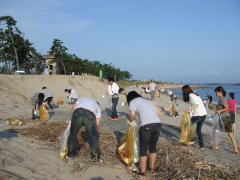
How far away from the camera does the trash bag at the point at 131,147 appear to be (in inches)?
172

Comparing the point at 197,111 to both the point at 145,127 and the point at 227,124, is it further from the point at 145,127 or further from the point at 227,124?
the point at 145,127

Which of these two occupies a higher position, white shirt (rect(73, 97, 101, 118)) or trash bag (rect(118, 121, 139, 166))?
white shirt (rect(73, 97, 101, 118))

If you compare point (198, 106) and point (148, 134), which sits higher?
point (198, 106)

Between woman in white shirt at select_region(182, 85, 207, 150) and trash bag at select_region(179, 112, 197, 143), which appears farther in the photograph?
trash bag at select_region(179, 112, 197, 143)

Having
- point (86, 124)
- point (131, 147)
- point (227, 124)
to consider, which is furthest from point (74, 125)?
point (227, 124)

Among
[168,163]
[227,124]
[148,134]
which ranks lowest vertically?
[168,163]

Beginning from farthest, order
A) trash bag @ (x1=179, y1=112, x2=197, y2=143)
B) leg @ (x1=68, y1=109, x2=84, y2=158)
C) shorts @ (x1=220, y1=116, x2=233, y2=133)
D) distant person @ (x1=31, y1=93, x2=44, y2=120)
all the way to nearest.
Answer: distant person @ (x1=31, y1=93, x2=44, y2=120) → trash bag @ (x1=179, y1=112, x2=197, y2=143) → shorts @ (x1=220, y1=116, x2=233, y2=133) → leg @ (x1=68, y1=109, x2=84, y2=158)

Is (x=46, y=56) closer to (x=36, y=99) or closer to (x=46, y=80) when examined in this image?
(x=46, y=80)

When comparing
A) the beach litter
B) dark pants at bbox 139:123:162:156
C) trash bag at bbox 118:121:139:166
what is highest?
dark pants at bbox 139:123:162:156

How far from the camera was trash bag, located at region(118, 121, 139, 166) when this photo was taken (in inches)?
172

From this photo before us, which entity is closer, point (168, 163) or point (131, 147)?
point (168, 163)

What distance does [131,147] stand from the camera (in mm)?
4414

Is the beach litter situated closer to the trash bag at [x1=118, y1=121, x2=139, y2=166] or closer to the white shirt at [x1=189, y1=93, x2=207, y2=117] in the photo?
the trash bag at [x1=118, y1=121, x2=139, y2=166]

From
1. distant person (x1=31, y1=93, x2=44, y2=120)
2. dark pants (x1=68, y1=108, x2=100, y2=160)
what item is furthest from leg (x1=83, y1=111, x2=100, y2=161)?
distant person (x1=31, y1=93, x2=44, y2=120)
